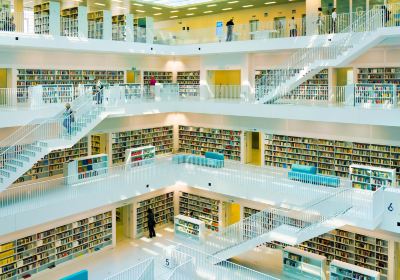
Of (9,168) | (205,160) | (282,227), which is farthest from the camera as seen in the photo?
(205,160)

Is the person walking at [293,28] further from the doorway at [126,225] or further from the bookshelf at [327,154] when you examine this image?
the doorway at [126,225]

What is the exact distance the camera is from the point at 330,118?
570 inches

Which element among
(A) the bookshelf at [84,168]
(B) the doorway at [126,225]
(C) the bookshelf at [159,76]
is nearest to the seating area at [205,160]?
(B) the doorway at [126,225]

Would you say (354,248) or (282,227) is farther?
(354,248)

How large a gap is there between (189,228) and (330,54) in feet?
26.4

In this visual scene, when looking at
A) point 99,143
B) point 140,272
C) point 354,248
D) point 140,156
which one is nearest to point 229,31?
point 140,156

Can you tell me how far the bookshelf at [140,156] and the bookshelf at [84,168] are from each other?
1.08m

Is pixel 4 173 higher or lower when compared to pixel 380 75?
lower

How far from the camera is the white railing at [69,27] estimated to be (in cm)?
1561

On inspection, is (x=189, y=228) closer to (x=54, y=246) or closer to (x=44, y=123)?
(x=54, y=246)

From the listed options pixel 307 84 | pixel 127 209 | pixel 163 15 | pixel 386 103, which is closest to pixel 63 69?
pixel 127 209

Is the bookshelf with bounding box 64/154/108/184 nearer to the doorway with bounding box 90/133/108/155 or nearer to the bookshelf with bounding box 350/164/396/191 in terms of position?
the doorway with bounding box 90/133/108/155

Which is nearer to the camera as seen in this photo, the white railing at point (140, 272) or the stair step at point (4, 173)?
the white railing at point (140, 272)

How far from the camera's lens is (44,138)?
14797mm
